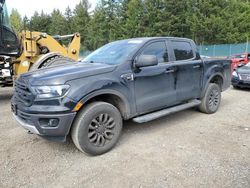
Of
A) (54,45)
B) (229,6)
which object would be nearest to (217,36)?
(229,6)

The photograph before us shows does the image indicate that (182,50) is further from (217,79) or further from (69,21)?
(69,21)

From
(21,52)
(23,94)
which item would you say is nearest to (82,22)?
(21,52)

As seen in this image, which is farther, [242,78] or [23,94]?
[242,78]

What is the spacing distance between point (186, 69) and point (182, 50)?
48cm

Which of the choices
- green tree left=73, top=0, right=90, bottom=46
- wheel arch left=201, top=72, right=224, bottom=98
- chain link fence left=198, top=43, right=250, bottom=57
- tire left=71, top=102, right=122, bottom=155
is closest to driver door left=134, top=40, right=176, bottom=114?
tire left=71, top=102, right=122, bottom=155

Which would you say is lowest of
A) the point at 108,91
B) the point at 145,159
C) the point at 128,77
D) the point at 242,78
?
the point at 145,159

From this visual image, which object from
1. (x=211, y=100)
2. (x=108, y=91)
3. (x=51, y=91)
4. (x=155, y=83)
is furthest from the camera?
(x=211, y=100)

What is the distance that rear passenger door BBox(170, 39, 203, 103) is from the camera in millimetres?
5035

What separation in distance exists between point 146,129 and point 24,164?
7.71ft

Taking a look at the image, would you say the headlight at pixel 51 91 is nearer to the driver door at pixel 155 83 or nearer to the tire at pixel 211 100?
the driver door at pixel 155 83

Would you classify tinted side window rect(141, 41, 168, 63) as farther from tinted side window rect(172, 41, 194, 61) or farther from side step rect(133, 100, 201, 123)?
side step rect(133, 100, 201, 123)

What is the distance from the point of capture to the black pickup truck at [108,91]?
349cm

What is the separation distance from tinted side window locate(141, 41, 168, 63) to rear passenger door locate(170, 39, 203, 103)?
22cm

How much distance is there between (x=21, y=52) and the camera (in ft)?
26.7
